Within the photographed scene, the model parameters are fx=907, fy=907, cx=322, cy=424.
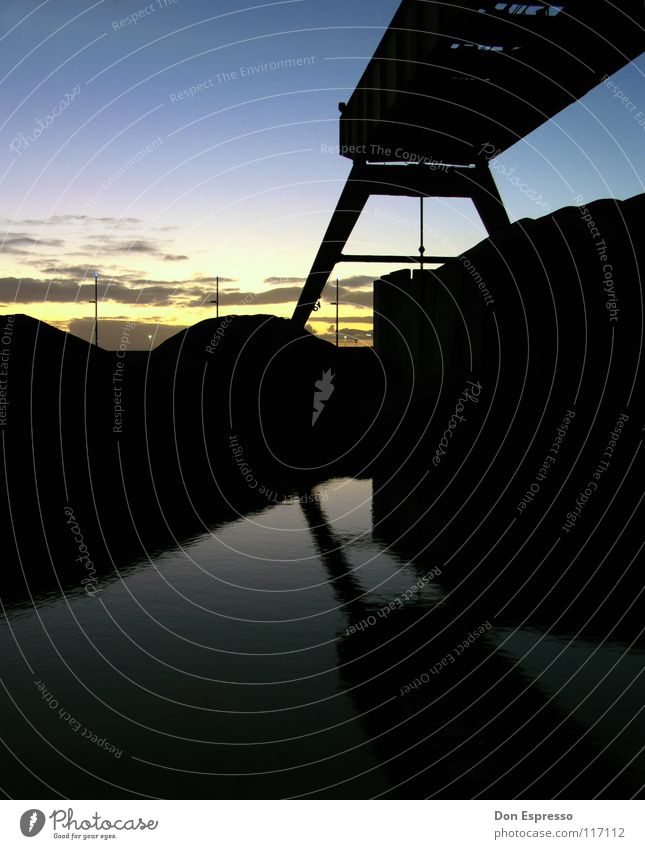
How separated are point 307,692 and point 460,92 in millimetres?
24510

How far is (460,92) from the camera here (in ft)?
95.8

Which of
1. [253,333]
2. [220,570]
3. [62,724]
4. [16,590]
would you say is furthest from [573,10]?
[253,333]

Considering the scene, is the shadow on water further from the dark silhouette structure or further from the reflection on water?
the dark silhouette structure

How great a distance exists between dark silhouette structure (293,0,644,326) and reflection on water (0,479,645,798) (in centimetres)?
1613

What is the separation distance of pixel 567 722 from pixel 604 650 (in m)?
2.28

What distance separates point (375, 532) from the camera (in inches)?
703

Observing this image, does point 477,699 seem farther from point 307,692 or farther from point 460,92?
point 460,92

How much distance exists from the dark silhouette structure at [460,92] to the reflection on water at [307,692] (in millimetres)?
16130

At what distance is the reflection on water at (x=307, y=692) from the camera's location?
747 cm

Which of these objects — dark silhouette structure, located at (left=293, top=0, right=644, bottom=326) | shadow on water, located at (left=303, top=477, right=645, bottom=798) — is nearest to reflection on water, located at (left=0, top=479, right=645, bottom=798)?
shadow on water, located at (left=303, top=477, right=645, bottom=798)

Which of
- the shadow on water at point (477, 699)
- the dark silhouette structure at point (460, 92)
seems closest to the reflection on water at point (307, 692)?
the shadow on water at point (477, 699)

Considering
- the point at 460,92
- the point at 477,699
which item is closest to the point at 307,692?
the point at 477,699
